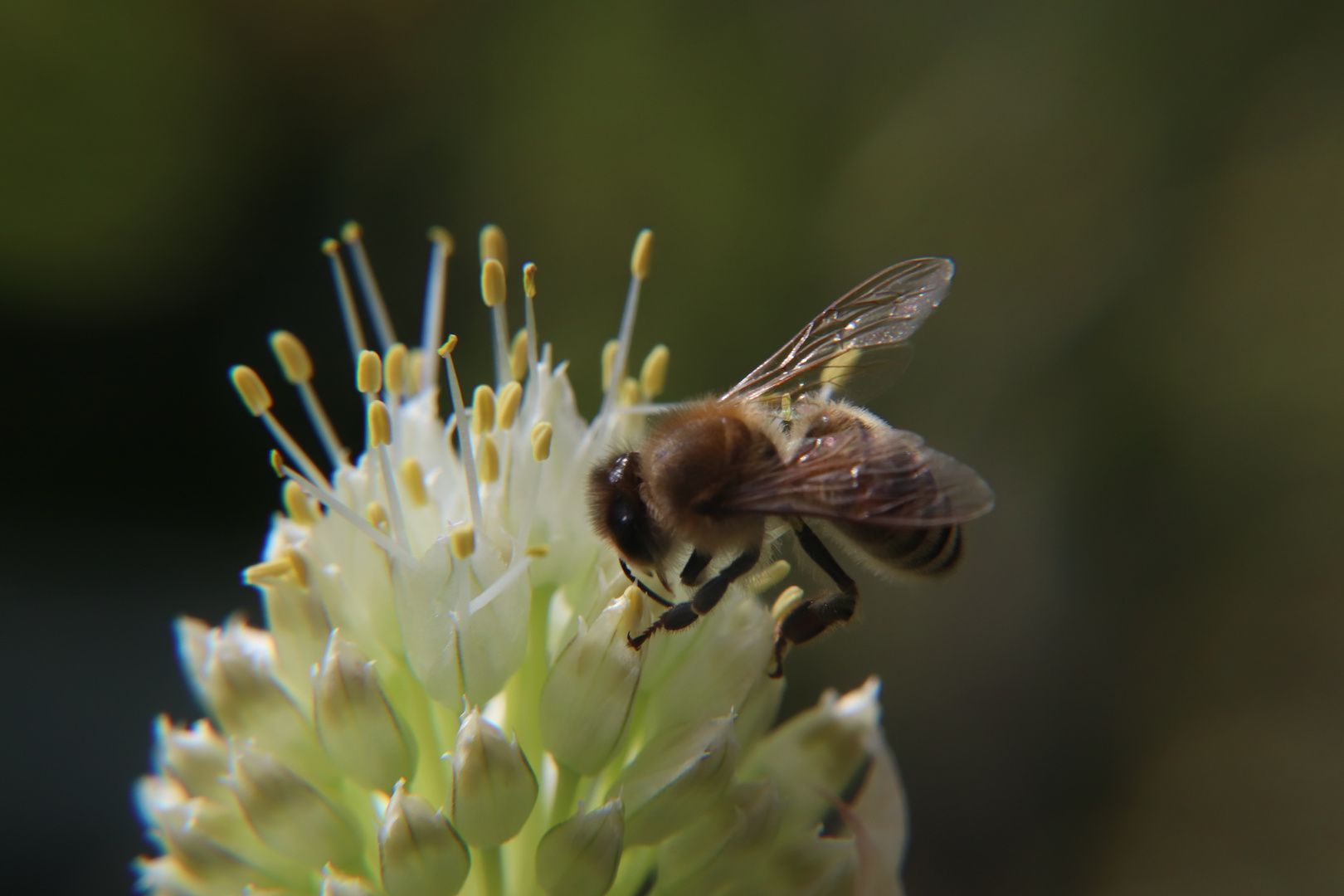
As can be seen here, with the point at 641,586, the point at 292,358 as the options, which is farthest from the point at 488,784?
the point at 292,358

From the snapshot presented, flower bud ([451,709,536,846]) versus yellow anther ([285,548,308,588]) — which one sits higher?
yellow anther ([285,548,308,588])

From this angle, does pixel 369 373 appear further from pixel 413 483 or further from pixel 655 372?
pixel 655 372

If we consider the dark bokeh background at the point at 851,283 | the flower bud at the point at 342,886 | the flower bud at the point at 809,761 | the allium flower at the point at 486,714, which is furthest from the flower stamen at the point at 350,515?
the dark bokeh background at the point at 851,283

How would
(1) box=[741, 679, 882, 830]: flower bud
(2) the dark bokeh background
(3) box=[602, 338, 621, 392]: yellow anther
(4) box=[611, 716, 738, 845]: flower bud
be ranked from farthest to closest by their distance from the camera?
(2) the dark bokeh background
(3) box=[602, 338, 621, 392]: yellow anther
(1) box=[741, 679, 882, 830]: flower bud
(4) box=[611, 716, 738, 845]: flower bud

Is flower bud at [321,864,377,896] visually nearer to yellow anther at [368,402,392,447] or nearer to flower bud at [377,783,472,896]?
flower bud at [377,783,472,896]

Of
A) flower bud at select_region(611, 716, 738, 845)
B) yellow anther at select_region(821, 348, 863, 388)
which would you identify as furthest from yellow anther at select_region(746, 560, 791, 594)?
yellow anther at select_region(821, 348, 863, 388)

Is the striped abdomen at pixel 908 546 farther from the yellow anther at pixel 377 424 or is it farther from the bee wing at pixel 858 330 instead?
the yellow anther at pixel 377 424
